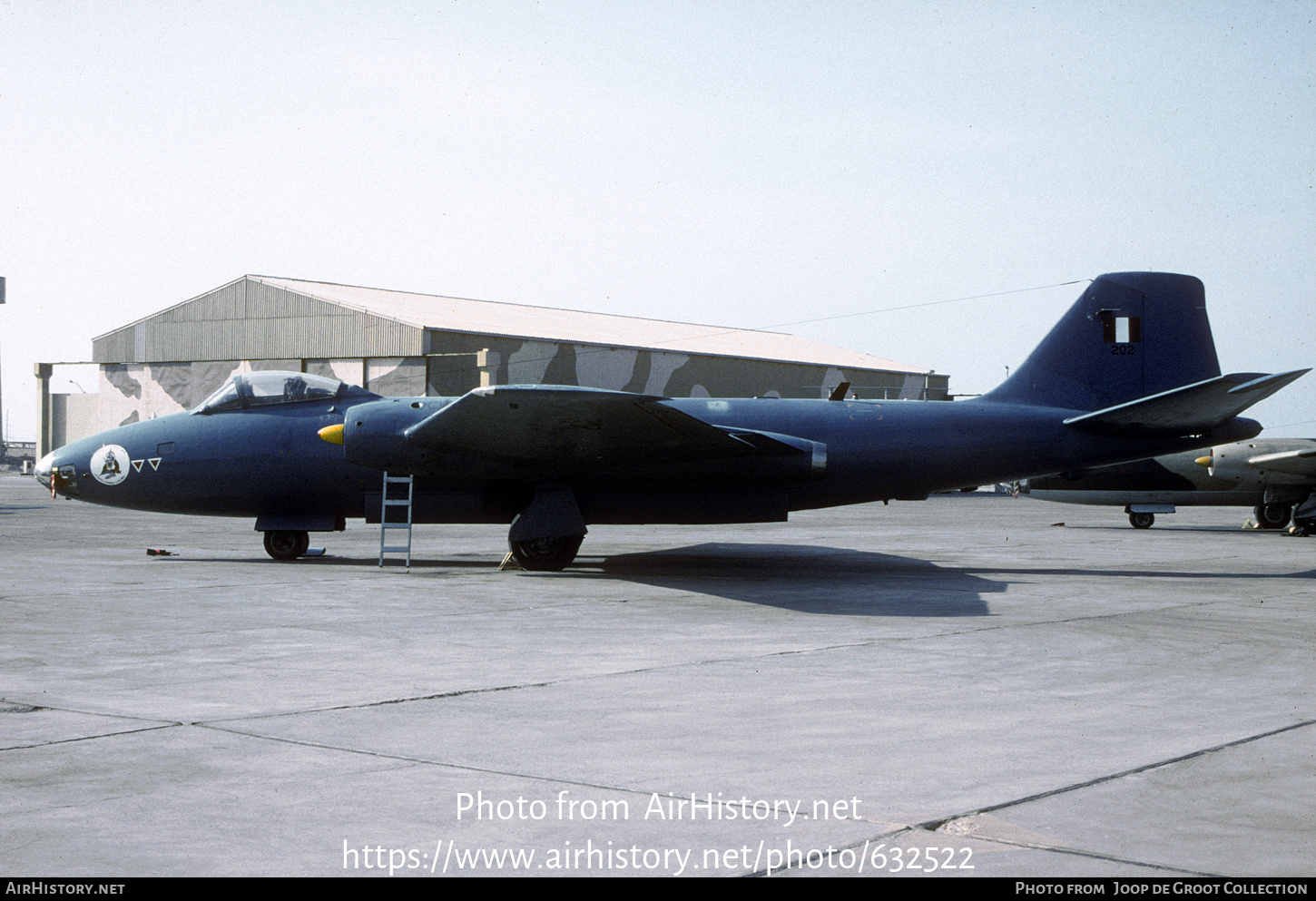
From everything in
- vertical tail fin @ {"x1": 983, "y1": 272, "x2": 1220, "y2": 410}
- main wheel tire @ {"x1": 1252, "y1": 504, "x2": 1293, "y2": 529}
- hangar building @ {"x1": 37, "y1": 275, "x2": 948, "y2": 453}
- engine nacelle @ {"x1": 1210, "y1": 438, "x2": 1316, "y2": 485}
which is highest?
hangar building @ {"x1": 37, "y1": 275, "x2": 948, "y2": 453}

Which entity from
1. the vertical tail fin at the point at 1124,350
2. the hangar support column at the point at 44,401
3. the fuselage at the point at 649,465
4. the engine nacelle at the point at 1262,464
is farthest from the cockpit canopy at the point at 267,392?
the hangar support column at the point at 44,401

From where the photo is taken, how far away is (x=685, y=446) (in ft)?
52.6

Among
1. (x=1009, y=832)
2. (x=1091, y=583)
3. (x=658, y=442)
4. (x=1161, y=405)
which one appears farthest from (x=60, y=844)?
(x=1161, y=405)

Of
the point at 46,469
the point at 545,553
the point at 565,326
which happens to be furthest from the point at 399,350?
the point at 545,553

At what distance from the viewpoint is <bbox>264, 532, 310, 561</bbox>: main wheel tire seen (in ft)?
60.1

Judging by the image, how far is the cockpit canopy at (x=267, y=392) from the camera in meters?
18.2

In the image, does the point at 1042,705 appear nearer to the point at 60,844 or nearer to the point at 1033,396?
the point at 60,844

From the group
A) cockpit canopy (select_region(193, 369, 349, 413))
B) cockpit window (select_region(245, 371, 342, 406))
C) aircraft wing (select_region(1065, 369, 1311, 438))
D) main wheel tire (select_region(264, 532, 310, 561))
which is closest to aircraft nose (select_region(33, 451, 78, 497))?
cockpit canopy (select_region(193, 369, 349, 413))

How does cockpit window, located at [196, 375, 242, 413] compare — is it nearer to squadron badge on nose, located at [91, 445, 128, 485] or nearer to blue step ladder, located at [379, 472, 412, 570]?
squadron badge on nose, located at [91, 445, 128, 485]

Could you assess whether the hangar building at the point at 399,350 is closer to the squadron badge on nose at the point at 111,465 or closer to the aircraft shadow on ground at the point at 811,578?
the aircraft shadow on ground at the point at 811,578

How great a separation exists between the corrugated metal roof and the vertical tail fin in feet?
96.9

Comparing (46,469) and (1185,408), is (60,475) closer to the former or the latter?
(46,469)

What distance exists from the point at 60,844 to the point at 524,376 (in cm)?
4118

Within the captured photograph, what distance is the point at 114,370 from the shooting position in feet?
171
